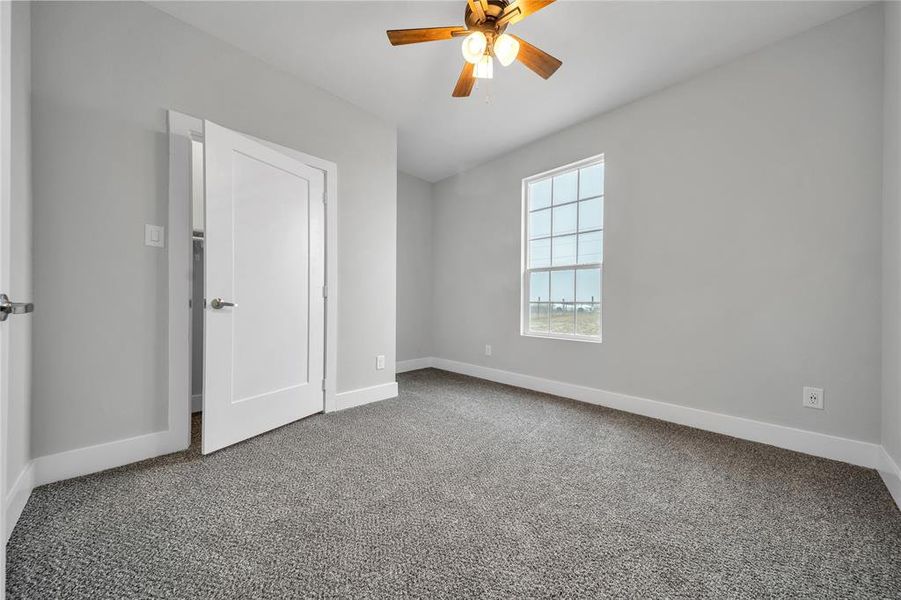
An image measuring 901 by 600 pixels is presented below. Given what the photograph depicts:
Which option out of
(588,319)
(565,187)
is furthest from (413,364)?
(565,187)

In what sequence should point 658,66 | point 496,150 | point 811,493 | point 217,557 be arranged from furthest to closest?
1. point 496,150
2. point 658,66
3. point 811,493
4. point 217,557

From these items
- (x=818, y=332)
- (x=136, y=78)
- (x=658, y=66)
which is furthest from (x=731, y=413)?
(x=136, y=78)

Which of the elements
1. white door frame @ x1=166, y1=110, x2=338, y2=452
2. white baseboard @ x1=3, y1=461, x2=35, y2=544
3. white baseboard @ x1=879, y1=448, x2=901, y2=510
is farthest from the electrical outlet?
white baseboard @ x1=3, y1=461, x2=35, y2=544

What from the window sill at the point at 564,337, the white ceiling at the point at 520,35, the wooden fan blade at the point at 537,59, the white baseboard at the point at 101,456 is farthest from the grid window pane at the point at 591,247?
the white baseboard at the point at 101,456

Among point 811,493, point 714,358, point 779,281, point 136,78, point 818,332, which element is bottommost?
point 811,493

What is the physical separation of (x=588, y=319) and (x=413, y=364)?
2.34 metres

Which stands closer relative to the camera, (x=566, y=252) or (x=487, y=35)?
(x=487, y=35)

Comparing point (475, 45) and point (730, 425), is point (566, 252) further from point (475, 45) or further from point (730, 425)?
point (475, 45)

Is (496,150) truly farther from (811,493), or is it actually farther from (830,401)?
(811,493)

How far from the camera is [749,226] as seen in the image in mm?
2426

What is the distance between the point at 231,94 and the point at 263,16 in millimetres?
537

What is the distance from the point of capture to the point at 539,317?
3.77 m

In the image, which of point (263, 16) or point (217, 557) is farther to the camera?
point (263, 16)

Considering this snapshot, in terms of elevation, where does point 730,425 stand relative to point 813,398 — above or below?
below
